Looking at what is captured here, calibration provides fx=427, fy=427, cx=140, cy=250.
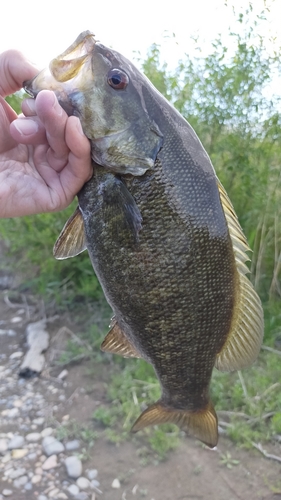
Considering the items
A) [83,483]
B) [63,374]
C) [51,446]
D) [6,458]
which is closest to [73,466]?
[83,483]

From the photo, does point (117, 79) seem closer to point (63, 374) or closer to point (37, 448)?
point (37, 448)

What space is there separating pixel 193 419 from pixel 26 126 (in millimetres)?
1355

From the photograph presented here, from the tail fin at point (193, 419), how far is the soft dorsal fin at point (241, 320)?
0.88 feet

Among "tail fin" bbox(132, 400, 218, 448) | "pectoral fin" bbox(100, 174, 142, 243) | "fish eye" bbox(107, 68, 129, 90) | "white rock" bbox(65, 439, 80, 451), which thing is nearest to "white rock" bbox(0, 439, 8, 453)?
"white rock" bbox(65, 439, 80, 451)

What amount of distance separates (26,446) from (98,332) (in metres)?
1.17

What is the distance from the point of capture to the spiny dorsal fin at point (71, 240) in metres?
1.64

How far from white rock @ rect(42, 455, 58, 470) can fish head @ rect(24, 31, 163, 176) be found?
2.27m

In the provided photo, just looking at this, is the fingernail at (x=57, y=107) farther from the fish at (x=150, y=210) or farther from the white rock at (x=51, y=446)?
the white rock at (x=51, y=446)

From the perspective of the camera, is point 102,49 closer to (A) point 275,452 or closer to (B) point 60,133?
(B) point 60,133

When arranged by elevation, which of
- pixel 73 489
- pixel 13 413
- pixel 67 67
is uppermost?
pixel 67 67

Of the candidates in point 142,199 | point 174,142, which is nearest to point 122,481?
point 142,199

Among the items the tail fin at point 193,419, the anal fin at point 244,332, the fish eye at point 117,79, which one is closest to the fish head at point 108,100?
the fish eye at point 117,79

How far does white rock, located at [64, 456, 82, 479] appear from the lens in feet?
9.11

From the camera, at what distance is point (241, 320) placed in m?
1.60
